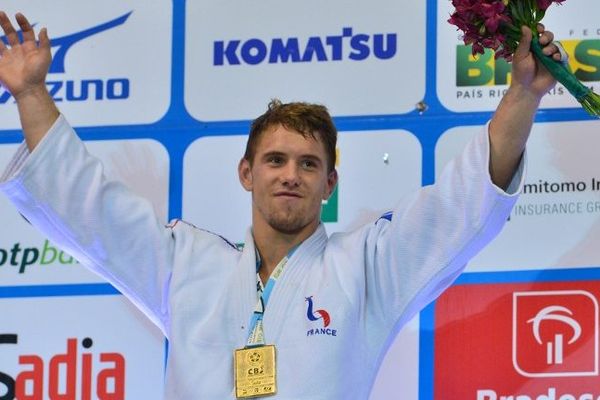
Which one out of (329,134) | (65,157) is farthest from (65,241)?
(329,134)

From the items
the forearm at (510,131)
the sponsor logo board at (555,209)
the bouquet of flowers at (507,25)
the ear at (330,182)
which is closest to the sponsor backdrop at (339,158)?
the sponsor logo board at (555,209)

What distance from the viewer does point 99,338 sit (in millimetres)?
4695

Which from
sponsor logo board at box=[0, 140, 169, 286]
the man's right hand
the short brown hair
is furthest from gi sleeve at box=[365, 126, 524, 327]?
sponsor logo board at box=[0, 140, 169, 286]

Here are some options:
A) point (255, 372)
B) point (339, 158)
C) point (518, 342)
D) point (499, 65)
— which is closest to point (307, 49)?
point (339, 158)

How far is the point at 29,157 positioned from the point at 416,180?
1106mm

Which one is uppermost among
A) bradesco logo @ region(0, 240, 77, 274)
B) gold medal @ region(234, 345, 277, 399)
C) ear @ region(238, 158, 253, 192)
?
ear @ region(238, 158, 253, 192)

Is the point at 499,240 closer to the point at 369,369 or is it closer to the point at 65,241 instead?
the point at 369,369

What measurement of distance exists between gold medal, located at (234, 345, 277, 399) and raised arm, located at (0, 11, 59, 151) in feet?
2.17

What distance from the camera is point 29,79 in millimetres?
3936

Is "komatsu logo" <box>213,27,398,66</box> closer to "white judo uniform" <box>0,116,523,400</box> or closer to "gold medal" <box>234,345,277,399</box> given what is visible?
"white judo uniform" <box>0,116,523,400</box>

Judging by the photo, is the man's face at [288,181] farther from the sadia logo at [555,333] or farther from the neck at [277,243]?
the sadia logo at [555,333]

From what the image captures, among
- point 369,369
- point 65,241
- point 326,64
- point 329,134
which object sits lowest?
point 369,369

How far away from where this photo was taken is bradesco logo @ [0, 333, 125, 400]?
184 inches

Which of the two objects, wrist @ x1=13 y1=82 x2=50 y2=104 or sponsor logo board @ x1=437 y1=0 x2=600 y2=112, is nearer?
wrist @ x1=13 y1=82 x2=50 y2=104
